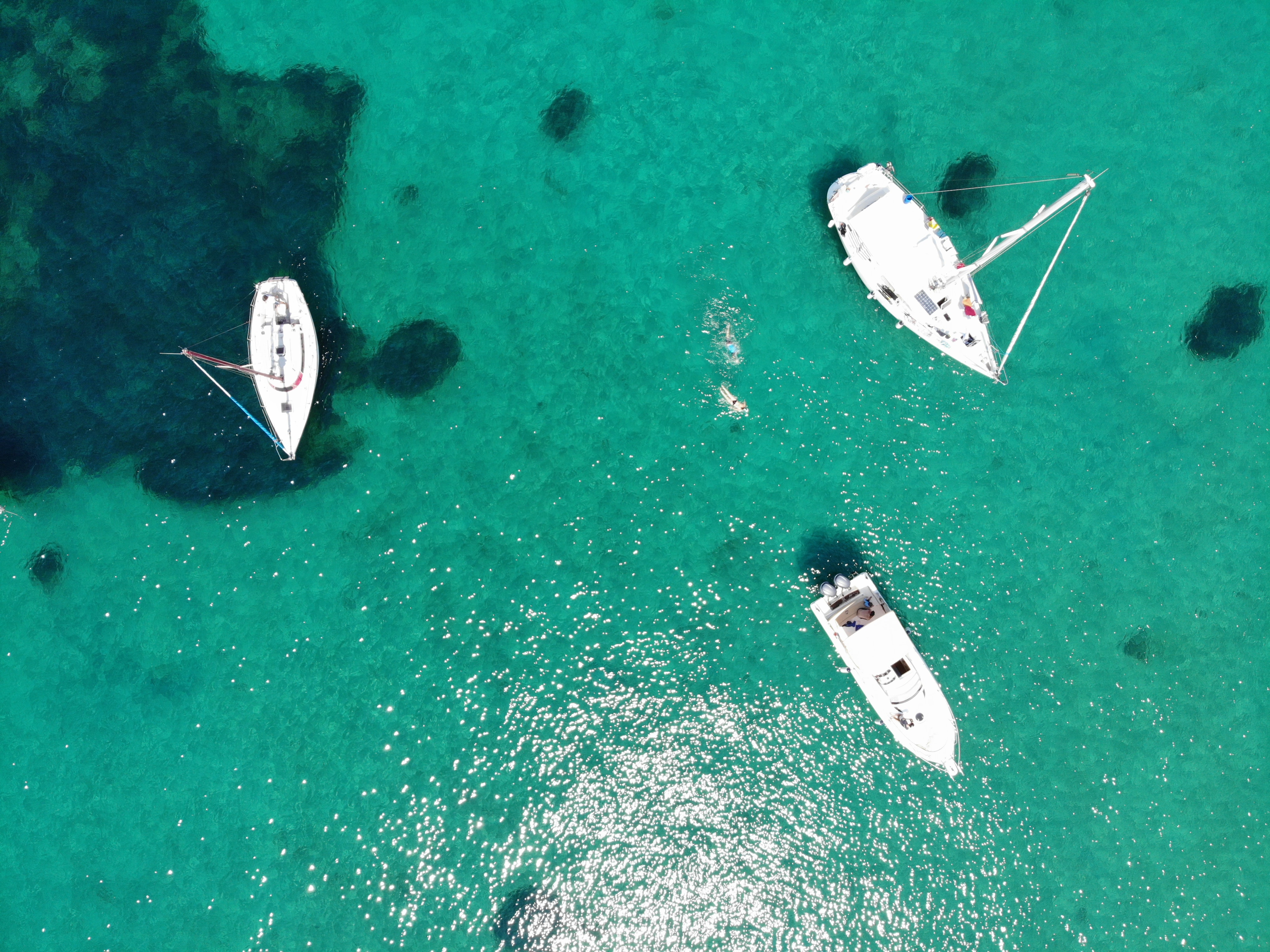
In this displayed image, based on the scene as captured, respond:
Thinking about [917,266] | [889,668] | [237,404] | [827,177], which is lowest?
[889,668]

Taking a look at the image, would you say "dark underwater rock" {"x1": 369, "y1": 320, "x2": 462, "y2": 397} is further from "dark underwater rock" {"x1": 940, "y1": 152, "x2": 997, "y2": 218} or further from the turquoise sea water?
"dark underwater rock" {"x1": 940, "y1": 152, "x2": 997, "y2": 218}

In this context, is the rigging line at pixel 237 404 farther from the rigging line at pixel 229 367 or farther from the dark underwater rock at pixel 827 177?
the dark underwater rock at pixel 827 177

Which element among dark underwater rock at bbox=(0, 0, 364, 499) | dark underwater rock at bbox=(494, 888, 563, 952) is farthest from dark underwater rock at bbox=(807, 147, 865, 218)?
dark underwater rock at bbox=(494, 888, 563, 952)

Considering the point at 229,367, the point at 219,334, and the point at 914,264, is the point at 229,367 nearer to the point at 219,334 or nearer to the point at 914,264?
the point at 219,334

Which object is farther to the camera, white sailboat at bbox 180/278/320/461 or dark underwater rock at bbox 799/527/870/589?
dark underwater rock at bbox 799/527/870/589

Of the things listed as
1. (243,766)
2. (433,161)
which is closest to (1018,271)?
(433,161)

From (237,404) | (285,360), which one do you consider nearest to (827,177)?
(285,360)

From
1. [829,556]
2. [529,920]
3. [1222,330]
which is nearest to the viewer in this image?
[529,920]
